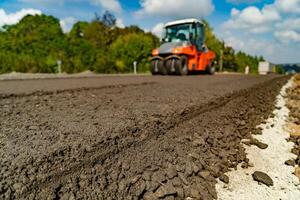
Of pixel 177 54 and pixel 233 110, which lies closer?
pixel 233 110

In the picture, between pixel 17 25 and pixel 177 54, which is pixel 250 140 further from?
pixel 17 25

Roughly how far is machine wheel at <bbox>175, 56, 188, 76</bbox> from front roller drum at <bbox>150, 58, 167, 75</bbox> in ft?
2.81

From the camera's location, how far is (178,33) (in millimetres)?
14578

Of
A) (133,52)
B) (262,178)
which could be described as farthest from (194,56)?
(133,52)

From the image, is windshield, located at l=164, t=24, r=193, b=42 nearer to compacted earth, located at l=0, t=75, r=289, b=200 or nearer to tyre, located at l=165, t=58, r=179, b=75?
tyre, located at l=165, t=58, r=179, b=75

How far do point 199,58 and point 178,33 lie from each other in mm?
1655

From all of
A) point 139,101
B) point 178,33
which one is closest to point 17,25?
point 178,33

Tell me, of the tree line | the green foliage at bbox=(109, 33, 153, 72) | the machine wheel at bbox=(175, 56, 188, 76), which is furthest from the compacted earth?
the green foliage at bbox=(109, 33, 153, 72)

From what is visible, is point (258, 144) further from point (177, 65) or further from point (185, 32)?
point (185, 32)

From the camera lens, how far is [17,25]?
45.0m

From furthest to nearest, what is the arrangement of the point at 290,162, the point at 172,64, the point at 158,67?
the point at 158,67 → the point at 172,64 → the point at 290,162

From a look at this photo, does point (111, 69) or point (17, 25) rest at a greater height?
point (17, 25)

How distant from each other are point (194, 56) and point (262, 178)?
11.8m

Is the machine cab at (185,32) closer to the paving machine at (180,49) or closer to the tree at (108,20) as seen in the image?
the paving machine at (180,49)
